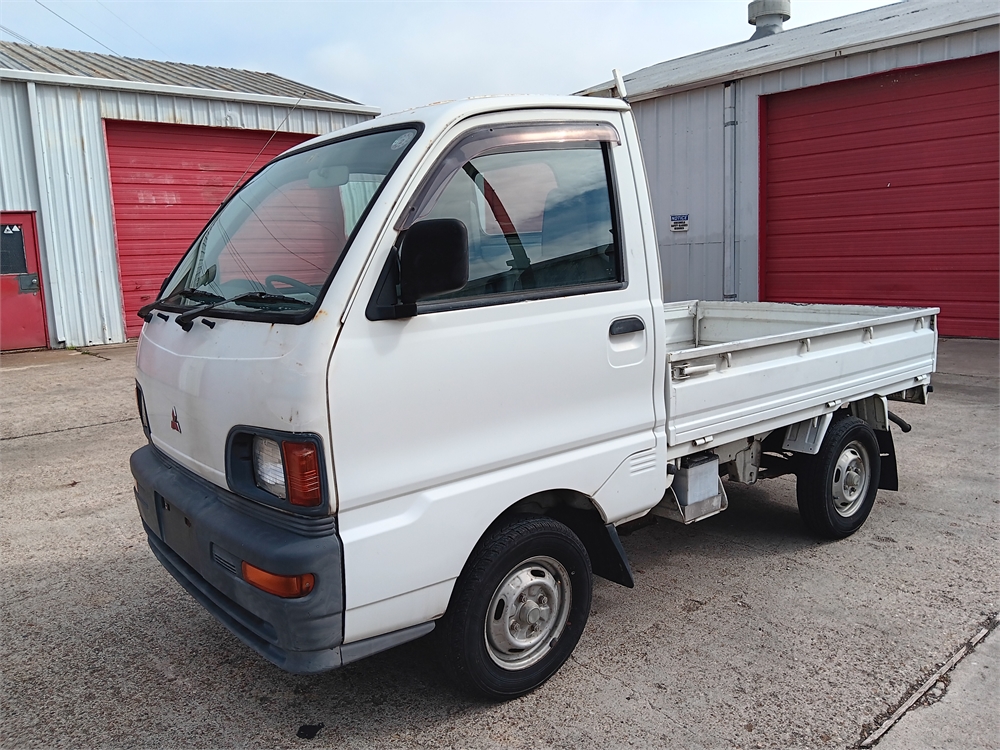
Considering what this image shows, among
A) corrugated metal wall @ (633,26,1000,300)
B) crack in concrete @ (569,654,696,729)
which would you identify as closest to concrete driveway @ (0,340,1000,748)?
crack in concrete @ (569,654,696,729)

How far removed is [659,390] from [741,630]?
1168 millimetres

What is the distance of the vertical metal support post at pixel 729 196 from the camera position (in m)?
12.8

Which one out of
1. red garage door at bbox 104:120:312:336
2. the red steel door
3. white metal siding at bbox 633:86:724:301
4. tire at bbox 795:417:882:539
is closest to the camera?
tire at bbox 795:417:882:539

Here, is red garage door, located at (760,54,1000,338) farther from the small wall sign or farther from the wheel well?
the wheel well

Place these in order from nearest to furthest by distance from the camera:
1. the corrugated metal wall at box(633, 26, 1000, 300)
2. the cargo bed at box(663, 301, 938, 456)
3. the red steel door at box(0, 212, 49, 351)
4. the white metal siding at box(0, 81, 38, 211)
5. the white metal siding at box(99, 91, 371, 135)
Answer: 1. the cargo bed at box(663, 301, 938, 456)
2. the white metal siding at box(0, 81, 38, 211)
3. the red steel door at box(0, 212, 49, 351)
4. the corrugated metal wall at box(633, 26, 1000, 300)
5. the white metal siding at box(99, 91, 371, 135)

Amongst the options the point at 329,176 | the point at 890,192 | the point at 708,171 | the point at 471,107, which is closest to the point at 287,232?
the point at 329,176

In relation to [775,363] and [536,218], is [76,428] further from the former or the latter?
[775,363]

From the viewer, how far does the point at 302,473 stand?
7.84 ft

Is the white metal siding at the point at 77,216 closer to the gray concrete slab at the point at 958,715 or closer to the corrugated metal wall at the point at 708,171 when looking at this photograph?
the corrugated metal wall at the point at 708,171

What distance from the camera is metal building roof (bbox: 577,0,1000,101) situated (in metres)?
10.6

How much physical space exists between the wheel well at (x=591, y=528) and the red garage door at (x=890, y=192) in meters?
9.84

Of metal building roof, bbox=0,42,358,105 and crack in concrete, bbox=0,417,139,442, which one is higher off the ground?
metal building roof, bbox=0,42,358,105

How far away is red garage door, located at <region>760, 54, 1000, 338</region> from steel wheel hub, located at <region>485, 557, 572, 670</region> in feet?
33.3

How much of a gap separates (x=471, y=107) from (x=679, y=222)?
11706mm
